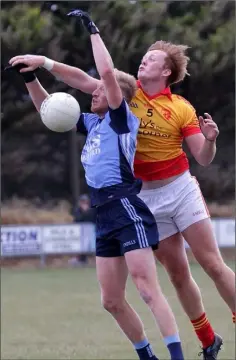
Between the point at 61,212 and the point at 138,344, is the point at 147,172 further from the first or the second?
the point at 61,212

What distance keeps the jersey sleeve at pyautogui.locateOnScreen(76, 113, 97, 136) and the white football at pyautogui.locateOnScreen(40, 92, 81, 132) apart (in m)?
0.21

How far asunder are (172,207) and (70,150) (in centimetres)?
2312

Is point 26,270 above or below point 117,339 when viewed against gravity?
above

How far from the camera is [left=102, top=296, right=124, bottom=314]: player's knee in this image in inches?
225

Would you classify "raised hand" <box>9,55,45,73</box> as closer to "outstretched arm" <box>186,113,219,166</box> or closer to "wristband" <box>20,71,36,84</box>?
"wristband" <box>20,71,36,84</box>

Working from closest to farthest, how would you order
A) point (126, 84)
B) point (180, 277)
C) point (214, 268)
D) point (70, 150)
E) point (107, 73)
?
point (107, 73) → point (126, 84) → point (214, 268) → point (180, 277) → point (70, 150)

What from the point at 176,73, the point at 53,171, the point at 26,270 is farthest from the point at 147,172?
the point at 53,171

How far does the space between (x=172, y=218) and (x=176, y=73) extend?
3.42ft

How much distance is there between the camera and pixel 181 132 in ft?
19.8

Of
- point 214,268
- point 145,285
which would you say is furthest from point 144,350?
point 214,268

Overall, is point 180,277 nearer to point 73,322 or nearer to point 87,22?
point 87,22

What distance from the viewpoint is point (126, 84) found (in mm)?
5797

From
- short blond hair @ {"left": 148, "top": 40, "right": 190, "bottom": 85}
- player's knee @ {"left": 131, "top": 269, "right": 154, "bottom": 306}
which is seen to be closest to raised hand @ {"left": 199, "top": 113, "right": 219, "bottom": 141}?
short blond hair @ {"left": 148, "top": 40, "right": 190, "bottom": 85}

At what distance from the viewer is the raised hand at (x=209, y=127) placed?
18.5ft
